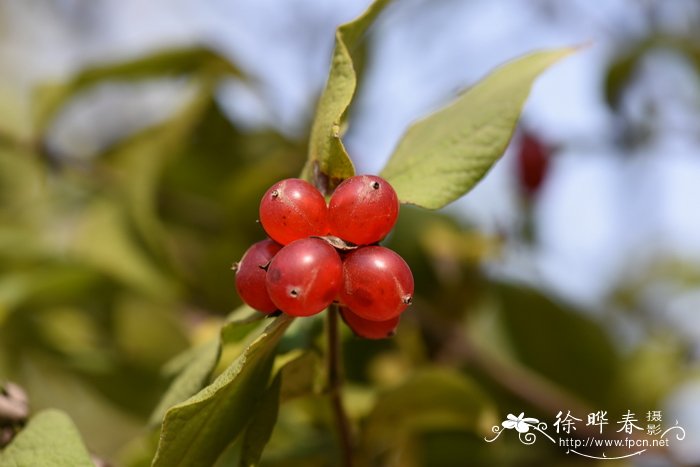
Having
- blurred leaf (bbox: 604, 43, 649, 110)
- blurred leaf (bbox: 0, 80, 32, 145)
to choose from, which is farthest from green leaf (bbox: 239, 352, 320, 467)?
blurred leaf (bbox: 604, 43, 649, 110)

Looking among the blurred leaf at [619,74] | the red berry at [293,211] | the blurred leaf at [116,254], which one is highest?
the blurred leaf at [619,74]

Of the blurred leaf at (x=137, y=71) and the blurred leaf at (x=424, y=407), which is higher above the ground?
the blurred leaf at (x=137, y=71)

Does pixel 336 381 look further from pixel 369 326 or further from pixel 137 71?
pixel 137 71

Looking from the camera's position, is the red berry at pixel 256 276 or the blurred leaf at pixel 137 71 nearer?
the red berry at pixel 256 276

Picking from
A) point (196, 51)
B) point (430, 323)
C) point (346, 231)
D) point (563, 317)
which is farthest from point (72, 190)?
point (346, 231)

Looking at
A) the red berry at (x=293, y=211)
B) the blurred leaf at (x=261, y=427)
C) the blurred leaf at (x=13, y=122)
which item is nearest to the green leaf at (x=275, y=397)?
the blurred leaf at (x=261, y=427)

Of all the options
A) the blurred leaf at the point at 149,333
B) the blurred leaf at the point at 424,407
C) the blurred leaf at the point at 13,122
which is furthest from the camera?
the blurred leaf at the point at 13,122

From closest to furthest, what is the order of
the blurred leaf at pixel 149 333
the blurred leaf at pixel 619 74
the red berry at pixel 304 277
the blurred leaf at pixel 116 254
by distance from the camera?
1. the red berry at pixel 304 277
2. the blurred leaf at pixel 149 333
3. the blurred leaf at pixel 116 254
4. the blurred leaf at pixel 619 74

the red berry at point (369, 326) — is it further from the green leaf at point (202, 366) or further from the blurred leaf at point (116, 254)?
the blurred leaf at point (116, 254)
